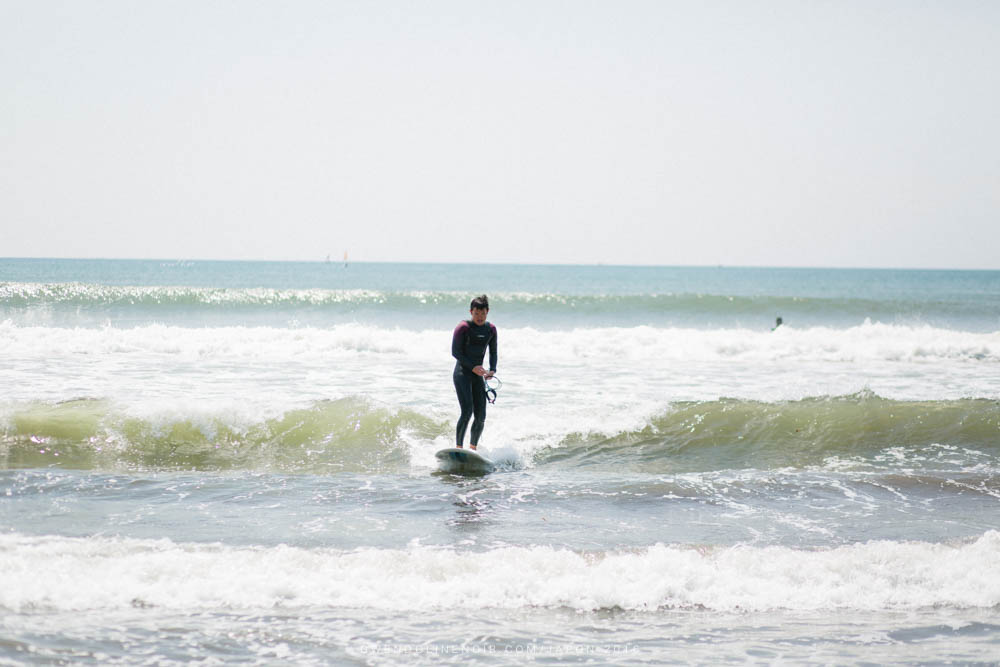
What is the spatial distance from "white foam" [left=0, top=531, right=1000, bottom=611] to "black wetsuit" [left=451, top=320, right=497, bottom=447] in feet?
11.2

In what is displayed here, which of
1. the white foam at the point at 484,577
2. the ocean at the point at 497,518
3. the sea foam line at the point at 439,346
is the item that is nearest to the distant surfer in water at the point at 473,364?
the ocean at the point at 497,518

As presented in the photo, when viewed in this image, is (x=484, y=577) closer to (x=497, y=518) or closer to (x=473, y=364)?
(x=497, y=518)

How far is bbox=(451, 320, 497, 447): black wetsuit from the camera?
9.97 metres

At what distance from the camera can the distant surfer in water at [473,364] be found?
9930 mm

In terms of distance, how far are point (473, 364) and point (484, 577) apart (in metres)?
4.10

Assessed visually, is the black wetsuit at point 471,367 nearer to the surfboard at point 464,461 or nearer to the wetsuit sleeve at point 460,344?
the wetsuit sleeve at point 460,344

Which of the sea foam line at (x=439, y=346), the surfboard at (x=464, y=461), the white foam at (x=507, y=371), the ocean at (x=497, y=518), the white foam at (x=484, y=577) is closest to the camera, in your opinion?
the ocean at (x=497, y=518)

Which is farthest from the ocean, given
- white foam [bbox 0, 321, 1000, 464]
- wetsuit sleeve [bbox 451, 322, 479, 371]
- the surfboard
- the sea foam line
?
the sea foam line

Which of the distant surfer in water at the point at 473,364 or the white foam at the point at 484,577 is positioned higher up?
the distant surfer in water at the point at 473,364

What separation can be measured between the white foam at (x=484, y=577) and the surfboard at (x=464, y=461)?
316 cm

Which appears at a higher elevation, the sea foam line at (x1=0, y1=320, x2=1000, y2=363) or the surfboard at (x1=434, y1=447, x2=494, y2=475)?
the sea foam line at (x1=0, y1=320, x2=1000, y2=363)

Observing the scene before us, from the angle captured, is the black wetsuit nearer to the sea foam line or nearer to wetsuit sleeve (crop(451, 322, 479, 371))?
wetsuit sleeve (crop(451, 322, 479, 371))

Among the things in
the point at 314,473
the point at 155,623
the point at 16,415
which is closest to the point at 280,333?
the point at 16,415

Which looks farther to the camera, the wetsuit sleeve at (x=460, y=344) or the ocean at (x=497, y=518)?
the wetsuit sleeve at (x=460, y=344)
